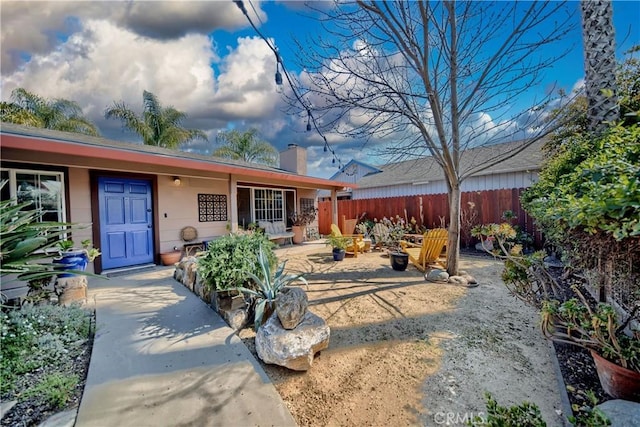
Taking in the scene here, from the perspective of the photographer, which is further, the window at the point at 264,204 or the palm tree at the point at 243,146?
the palm tree at the point at 243,146

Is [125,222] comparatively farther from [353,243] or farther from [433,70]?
[433,70]

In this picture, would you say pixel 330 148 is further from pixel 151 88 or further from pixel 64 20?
pixel 151 88

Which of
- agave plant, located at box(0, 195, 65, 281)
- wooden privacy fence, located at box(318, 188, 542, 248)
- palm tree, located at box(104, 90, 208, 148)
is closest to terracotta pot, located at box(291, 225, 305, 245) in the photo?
wooden privacy fence, located at box(318, 188, 542, 248)

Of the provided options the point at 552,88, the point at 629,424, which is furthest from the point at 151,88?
the point at 629,424

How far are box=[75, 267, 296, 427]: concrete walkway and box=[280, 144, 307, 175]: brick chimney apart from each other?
8.34m

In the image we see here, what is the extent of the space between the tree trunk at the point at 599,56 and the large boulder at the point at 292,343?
4.35 m

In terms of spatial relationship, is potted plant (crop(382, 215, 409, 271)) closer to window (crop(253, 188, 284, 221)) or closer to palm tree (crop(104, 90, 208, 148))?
window (crop(253, 188, 284, 221))

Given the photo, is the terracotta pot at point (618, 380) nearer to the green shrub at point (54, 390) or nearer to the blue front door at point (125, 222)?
the green shrub at point (54, 390)

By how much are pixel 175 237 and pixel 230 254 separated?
13.1 ft

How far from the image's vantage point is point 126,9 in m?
4.60

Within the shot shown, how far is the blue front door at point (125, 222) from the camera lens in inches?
219

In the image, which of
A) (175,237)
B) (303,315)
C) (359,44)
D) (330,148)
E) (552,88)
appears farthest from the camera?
(330,148)

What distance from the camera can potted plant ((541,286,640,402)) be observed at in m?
1.84

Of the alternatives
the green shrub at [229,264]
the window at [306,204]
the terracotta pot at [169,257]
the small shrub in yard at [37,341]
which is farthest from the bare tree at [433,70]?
the window at [306,204]
